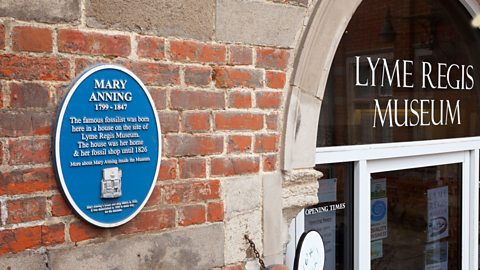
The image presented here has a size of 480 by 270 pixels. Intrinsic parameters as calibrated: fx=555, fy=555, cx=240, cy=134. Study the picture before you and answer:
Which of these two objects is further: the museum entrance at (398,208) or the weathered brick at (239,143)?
the museum entrance at (398,208)

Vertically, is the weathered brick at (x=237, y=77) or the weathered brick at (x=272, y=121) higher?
the weathered brick at (x=237, y=77)

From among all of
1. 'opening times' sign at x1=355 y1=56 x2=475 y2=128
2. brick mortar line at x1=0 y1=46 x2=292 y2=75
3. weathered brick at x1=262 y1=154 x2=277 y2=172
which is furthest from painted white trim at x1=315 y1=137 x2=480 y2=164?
brick mortar line at x1=0 y1=46 x2=292 y2=75

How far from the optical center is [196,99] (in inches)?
96.3

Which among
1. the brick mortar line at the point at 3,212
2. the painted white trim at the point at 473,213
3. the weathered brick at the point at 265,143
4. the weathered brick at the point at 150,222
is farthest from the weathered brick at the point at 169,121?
the painted white trim at the point at 473,213

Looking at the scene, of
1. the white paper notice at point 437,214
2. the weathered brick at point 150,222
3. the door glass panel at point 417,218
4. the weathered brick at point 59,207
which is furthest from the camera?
the white paper notice at point 437,214

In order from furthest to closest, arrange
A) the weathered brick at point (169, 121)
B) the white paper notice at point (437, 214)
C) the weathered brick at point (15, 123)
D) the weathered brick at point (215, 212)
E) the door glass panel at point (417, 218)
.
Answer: the white paper notice at point (437, 214) < the door glass panel at point (417, 218) < the weathered brick at point (215, 212) < the weathered brick at point (169, 121) < the weathered brick at point (15, 123)

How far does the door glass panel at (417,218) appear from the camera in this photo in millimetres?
3938

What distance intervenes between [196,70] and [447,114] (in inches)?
103

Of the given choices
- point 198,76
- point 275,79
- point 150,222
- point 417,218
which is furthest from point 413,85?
point 150,222

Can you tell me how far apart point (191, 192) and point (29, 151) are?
0.74 meters

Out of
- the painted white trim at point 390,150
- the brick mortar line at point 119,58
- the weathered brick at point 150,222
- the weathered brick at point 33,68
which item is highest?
the brick mortar line at point 119,58

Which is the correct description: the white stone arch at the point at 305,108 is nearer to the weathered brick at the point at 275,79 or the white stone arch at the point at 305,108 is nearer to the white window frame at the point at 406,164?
the weathered brick at the point at 275,79

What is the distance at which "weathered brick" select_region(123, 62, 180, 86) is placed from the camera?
2.25 m

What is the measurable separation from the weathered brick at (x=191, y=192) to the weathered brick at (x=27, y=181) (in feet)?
1.66
